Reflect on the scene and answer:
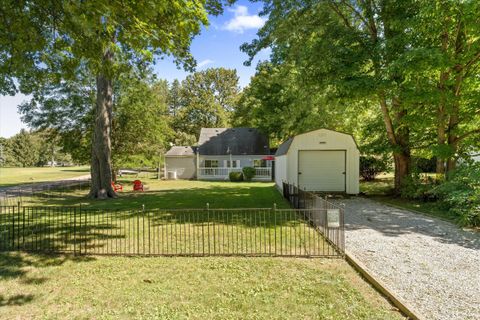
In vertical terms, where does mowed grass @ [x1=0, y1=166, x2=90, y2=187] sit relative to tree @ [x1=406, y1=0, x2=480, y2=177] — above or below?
below

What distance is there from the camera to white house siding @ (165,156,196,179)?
97.4 feet

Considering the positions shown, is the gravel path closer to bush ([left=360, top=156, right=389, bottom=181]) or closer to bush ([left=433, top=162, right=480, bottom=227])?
bush ([left=433, top=162, right=480, bottom=227])

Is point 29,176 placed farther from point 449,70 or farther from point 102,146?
point 449,70

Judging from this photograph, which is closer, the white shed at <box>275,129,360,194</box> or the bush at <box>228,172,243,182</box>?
the white shed at <box>275,129,360,194</box>

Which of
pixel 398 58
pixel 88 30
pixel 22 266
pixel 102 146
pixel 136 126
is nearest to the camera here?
pixel 22 266

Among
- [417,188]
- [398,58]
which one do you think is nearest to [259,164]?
[417,188]

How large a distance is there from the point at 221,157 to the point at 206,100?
17.6 m

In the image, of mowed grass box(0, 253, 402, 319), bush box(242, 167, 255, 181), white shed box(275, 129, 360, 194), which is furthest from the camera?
bush box(242, 167, 255, 181)

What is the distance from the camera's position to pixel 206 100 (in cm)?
4394

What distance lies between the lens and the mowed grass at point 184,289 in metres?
3.72

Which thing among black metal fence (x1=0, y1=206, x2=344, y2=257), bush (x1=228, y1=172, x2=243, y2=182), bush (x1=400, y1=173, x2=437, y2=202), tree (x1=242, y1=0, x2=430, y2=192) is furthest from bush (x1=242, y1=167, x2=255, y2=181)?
black metal fence (x1=0, y1=206, x2=344, y2=257)

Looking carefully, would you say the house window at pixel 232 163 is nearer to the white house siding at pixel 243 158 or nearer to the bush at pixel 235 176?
the white house siding at pixel 243 158

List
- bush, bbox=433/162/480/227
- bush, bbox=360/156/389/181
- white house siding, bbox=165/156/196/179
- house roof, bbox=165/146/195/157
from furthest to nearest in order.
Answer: white house siding, bbox=165/156/196/179 < house roof, bbox=165/146/195/157 < bush, bbox=360/156/389/181 < bush, bbox=433/162/480/227

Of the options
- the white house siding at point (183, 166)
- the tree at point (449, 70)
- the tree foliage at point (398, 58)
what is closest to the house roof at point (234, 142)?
the white house siding at point (183, 166)
